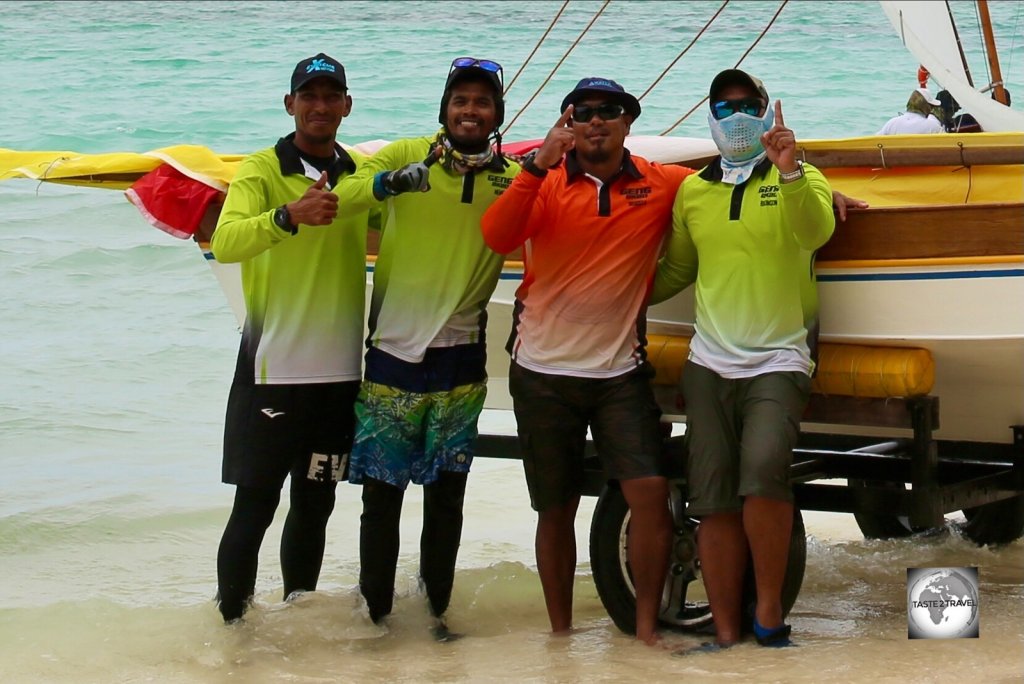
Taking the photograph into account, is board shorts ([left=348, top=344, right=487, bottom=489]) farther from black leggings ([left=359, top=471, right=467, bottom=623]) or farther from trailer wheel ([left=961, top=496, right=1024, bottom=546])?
trailer wheel ([left=961, top=496, right=1024, bottom=546])

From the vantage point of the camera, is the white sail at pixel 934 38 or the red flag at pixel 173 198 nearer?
the red flag at pixel 173 198

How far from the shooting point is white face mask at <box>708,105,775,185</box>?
4.37m

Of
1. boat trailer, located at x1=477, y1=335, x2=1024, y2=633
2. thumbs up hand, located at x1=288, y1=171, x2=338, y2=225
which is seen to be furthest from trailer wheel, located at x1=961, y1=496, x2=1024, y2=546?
thumbs up hand, located at x1=288, y1=171, x2=338, y2=225

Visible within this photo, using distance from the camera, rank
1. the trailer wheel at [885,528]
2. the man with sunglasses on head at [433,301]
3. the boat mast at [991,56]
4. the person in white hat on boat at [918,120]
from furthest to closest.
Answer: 1. the person in white hat on boat at [918,120]
2. the boat mast at [991,56]
3. the trailer wheel at [885,528]
4. the man with sunglasses on head at [433,301]

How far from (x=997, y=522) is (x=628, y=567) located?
214 centimetres

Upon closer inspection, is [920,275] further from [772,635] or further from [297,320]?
[297,320]

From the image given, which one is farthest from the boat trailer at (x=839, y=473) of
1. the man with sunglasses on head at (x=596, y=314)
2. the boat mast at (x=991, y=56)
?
the boat mast at (x=991, y=56)

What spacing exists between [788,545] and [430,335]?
125cm

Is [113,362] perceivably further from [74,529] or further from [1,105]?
[1,105]

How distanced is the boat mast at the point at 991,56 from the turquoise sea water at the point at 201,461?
83.7 inches

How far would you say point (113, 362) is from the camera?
11.7 metres

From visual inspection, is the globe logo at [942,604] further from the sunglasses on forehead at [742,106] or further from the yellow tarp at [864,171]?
the sunglasses on forehead at [742,106]

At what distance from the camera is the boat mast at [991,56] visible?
6.95 meters

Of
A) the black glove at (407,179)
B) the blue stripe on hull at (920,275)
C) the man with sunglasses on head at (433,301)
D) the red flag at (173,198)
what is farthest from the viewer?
the red flag at (173,198)
